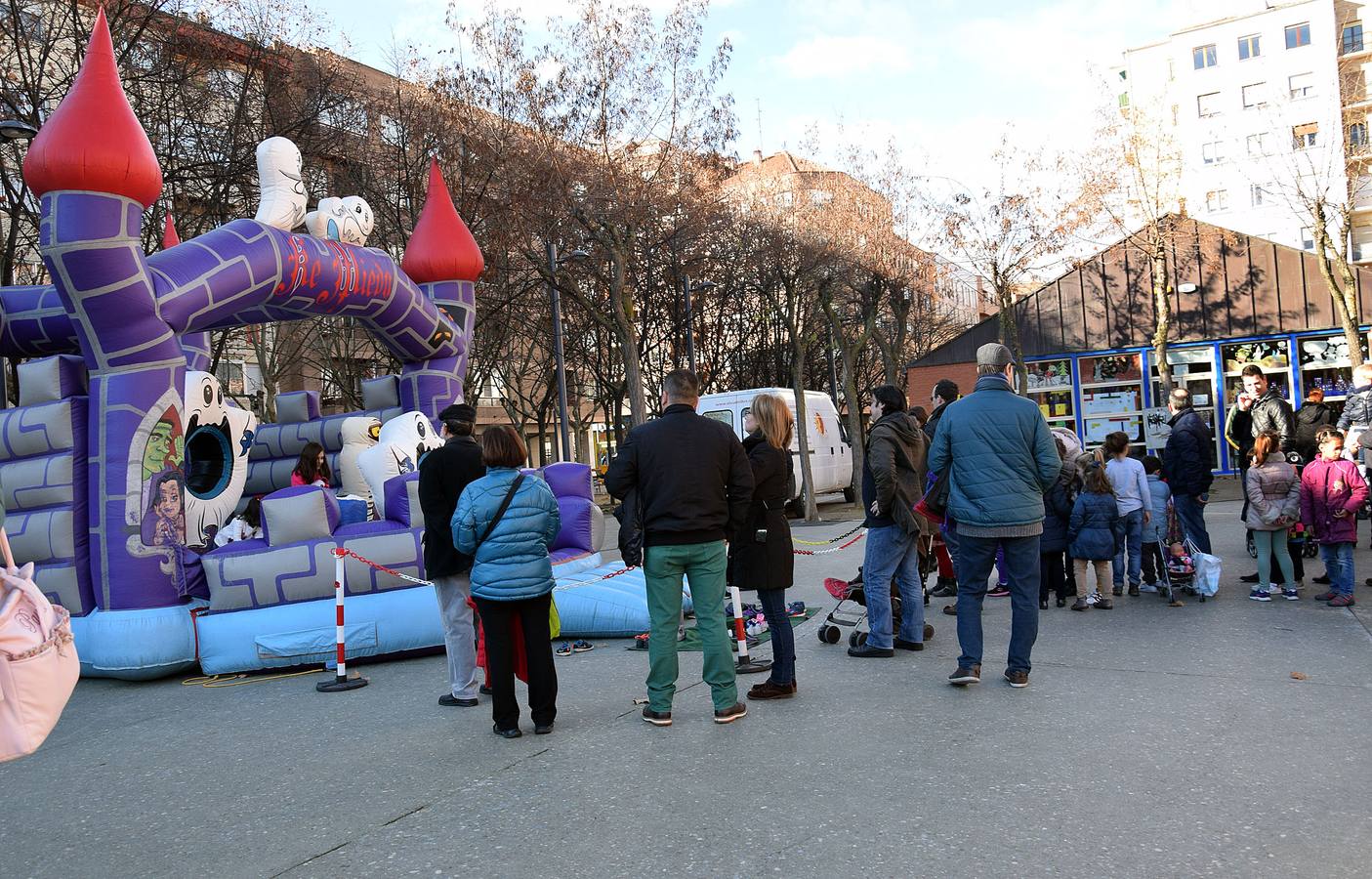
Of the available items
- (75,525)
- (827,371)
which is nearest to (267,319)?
(75,525)

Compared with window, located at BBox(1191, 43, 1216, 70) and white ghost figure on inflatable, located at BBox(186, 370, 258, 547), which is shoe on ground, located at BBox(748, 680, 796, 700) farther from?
window, located at BBox(1191, 43, 1216, 70)

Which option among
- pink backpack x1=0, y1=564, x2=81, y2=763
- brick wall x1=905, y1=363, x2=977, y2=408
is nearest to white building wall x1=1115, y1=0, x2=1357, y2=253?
brick wall x1=905, y1=363, x2=977, y2=408

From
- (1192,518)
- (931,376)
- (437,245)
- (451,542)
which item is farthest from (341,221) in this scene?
(931,376)

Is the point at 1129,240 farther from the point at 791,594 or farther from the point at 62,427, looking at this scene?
the point at 62,427

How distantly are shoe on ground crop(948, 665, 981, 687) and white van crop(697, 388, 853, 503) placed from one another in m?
13.4

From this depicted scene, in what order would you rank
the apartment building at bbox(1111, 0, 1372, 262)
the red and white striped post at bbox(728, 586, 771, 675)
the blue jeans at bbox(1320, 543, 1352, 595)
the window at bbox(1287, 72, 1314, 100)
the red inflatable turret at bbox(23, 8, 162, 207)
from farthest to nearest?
the window at bbox(1287, 72, 1314, 100)
the apartment building at bbox(1111, 0, 1372, 262)
the blue jeans at bbox(1320, 543, 1352, 595)
the red inflatable turret at bbox(23, 8, 162, 207)
the red and white striped post at bbox(728, 586, 771, 675)

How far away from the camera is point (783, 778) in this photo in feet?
15.3

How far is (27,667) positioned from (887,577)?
5.28 metres

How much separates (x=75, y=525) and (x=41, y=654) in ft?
19.1

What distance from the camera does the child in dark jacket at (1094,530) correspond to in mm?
8570

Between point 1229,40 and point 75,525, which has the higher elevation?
point 1229,40

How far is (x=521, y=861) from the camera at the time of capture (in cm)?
389

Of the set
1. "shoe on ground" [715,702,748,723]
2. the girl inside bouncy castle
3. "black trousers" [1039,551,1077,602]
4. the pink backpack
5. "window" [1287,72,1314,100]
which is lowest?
"shoe on ground" [715,702,748,723]

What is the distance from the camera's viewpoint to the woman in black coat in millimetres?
6082
